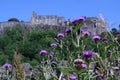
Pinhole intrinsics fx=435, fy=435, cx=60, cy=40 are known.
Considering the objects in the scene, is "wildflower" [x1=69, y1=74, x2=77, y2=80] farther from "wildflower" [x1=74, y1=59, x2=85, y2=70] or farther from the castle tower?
the castle tower

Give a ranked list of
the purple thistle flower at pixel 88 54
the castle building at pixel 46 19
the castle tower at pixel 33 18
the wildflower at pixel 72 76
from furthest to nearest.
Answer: the castle building at pixel 46 19 < the castle tower at pixel 33 18 < the purple thistle flower at pixel 88 54 < the wildflower at pixel 72 76

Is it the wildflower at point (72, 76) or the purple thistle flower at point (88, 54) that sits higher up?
the purple thistle flower at point (88, 54)

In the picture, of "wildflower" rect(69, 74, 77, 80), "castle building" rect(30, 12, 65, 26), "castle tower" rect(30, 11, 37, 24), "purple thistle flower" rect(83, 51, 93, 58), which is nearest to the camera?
"wildflower" rect(69, 74, 77, 80)

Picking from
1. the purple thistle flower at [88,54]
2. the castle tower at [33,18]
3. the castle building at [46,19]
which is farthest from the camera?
the castle building at [46,19]

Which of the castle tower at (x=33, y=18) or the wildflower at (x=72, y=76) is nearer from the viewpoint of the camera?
the wildflower at (x=72, y=76)


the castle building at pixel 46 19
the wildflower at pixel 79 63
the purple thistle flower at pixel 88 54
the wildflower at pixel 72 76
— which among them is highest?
the castle building at pixel 46 19

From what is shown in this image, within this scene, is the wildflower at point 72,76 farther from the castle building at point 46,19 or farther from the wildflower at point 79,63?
the castle building at point 46,19

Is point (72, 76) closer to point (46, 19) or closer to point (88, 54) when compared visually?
point (88, 54)

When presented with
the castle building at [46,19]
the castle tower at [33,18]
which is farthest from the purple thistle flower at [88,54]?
the castle tower at [33,18]

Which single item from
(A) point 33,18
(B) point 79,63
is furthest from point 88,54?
(A) point 33,18

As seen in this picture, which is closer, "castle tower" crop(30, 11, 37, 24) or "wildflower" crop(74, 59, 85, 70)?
"wildflower" crop(74, 59, 85, 70)

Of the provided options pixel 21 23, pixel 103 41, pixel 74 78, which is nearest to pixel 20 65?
pixel 74 78

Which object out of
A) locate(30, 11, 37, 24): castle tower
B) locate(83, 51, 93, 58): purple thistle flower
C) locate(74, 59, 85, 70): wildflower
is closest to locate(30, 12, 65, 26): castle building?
locate(30, 11, 37, 24): castle tower

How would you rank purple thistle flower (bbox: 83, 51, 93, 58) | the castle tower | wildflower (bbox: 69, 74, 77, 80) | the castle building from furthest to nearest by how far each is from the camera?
the castle building, the castle tower, purple thistle flower (bbox: 83, 51, 93, 58), wildflower (bbox: 69, 74, 77, 80)
